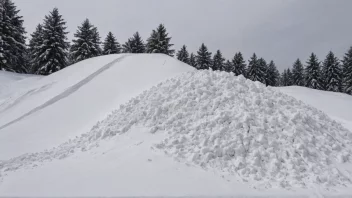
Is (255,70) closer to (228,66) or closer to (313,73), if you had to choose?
(228,66)

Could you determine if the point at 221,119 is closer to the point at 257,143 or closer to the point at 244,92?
the point at 257,143

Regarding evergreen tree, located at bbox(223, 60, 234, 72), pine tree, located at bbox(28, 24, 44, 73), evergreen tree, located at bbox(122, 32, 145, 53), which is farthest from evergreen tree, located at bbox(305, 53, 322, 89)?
pine tree, located at bbox(28, 24, 44, 73)

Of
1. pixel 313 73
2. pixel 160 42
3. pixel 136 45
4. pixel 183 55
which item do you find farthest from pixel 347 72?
pixel 136 45

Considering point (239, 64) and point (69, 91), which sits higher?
point (239, 64)

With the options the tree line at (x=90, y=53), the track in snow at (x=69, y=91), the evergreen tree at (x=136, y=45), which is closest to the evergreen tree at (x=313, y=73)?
the tree line at (x=90, y=53)

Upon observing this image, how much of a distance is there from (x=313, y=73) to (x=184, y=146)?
1523 inches

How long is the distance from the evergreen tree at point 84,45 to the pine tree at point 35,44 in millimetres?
3433

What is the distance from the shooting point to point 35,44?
29000 millimetres

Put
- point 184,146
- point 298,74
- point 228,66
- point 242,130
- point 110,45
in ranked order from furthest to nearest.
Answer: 1. point 298,74
2. point 228,66
3. point 110,45
4. point 242,130
5. point 184,146

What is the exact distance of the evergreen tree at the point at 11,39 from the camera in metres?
23.3

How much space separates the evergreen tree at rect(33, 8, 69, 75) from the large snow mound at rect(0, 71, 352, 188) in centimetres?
2057

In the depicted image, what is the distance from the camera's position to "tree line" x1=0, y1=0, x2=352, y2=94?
25.0 m

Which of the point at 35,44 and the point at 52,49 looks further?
the point at 35,44

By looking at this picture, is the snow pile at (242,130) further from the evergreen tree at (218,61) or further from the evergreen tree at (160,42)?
the evergreen tree at (218,61)
